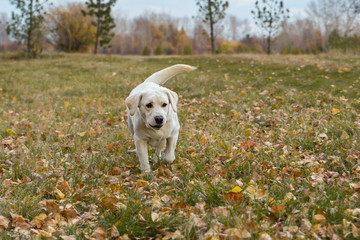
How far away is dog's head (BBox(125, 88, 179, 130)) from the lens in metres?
3.35

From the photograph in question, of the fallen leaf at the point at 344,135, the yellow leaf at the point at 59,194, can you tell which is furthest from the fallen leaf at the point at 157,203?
the fallen leaf at the point at 344,135

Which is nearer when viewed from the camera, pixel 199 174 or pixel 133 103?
pixel 199 174

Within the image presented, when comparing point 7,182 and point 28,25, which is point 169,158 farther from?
point 28,25

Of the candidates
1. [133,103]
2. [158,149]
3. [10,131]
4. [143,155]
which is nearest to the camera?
[133,103]

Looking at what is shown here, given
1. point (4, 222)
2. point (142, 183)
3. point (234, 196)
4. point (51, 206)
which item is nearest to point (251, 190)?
point (234, 196)

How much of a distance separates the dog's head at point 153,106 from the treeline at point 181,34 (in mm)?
19966

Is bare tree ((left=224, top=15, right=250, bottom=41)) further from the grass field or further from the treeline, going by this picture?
the grass field

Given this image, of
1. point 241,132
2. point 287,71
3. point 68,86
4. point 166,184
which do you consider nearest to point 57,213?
point 166,184

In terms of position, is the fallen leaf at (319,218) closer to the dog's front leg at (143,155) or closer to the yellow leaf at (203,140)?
the dog's front leg at (143,155)

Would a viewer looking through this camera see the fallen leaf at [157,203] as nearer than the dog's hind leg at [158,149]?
Yes

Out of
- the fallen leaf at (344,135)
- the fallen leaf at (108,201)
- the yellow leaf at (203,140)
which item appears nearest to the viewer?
the fallen leaf at (108,201)

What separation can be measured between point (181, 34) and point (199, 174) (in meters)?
66.5

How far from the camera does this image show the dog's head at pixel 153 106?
3348 millimetres

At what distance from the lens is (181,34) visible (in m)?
67.0
